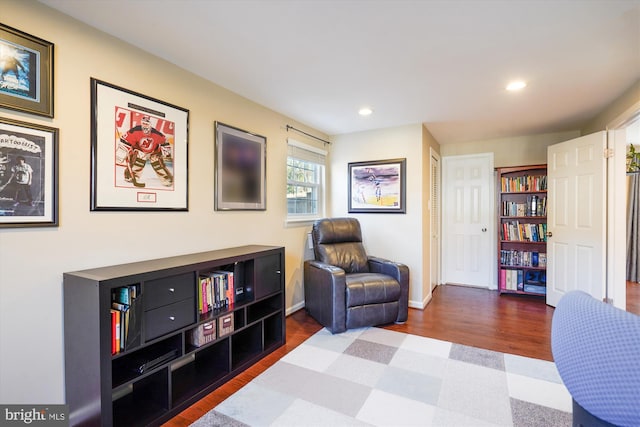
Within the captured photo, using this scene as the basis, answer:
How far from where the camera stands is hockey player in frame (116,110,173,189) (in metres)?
1.91

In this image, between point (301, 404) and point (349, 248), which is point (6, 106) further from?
point (349, 248)

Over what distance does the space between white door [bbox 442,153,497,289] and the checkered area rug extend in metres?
2.38

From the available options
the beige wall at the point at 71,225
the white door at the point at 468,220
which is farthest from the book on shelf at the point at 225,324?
the white door at the point at 468,220

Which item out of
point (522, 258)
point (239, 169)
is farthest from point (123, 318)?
point (522, 258)

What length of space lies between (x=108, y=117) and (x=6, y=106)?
45 cm

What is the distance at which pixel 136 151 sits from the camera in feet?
6.44

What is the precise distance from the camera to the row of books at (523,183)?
4180mm

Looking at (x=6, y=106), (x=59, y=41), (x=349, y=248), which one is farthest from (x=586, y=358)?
(x=349, y=248)

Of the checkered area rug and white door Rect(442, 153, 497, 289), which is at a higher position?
white door Rect(442, 153, 497, 289)

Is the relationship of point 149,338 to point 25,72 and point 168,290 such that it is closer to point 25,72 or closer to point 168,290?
point 168,290

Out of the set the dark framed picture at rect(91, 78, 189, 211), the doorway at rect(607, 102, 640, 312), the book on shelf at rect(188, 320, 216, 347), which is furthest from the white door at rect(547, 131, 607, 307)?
the dark framed picture at rect(91, 78, 189, 211)

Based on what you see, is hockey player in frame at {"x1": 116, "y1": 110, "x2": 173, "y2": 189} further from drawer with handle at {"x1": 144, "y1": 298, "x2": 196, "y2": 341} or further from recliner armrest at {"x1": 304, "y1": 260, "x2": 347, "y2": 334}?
recliner armrest at {"x1": 304, "y1": 260, "x2": 347, "y2": 334}

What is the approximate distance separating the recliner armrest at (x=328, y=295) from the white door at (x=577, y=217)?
264 centimetres

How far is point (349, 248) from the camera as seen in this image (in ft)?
11.7
